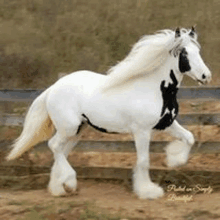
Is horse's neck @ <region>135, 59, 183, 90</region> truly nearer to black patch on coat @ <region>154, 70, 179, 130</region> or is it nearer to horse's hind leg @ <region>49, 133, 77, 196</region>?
black patch on coat @ <region>154, 70, 179, 130</region>

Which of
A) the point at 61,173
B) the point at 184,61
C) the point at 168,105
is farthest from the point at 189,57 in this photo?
the point at 61,173

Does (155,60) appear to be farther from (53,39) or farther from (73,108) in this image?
(53,39)

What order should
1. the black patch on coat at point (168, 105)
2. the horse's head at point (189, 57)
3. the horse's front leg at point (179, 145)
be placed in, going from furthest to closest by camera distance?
the horse's front leg at point (179, 145) < the black patch on coat at point (168, 105) < the horse's head at point (189, 57)

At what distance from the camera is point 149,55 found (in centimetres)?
393

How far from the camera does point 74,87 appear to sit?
4266mm

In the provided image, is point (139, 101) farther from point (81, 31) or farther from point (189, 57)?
point (81, 31)

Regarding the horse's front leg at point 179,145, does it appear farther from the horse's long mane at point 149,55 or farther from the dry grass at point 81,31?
the dry grass at point 81,31

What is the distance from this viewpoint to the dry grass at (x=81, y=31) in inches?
371

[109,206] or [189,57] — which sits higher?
[189,57]

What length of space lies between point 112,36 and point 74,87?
5.70 m

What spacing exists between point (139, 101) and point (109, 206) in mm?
1068

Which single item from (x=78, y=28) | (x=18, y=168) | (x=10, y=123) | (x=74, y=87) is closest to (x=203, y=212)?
(x=74, y=87)

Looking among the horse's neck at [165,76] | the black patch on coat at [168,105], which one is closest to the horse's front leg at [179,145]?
the black patch on coat at [168,105]

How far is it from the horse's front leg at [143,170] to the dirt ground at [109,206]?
0.07 meters
